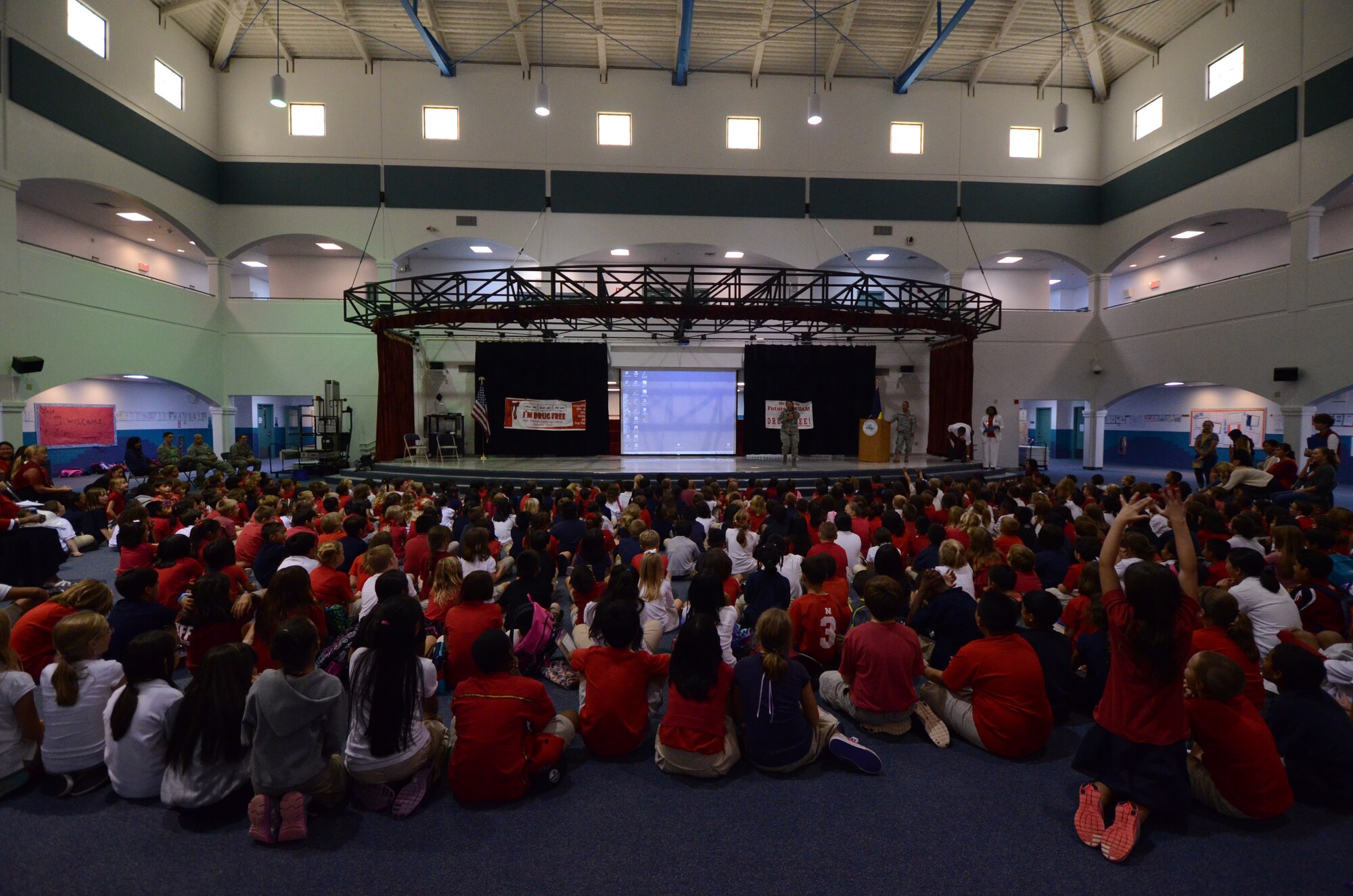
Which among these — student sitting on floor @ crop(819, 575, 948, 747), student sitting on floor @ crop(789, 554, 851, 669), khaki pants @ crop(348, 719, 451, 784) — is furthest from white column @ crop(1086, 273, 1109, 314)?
khaki pants @ crop(348, 719, 451, 784)

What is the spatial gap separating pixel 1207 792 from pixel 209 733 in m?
4.38

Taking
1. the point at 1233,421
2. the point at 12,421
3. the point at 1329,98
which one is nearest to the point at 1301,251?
the point at 1329,98

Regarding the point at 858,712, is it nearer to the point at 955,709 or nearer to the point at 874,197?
the point at 955,709

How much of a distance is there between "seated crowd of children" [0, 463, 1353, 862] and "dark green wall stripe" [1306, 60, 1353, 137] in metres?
11.9

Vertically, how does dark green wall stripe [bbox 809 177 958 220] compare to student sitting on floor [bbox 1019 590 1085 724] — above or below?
above

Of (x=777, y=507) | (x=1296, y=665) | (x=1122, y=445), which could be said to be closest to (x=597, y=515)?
(x=777, y=507)

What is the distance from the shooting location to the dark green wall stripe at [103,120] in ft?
37.7

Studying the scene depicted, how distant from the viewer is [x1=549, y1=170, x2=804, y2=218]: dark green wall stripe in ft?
56.0

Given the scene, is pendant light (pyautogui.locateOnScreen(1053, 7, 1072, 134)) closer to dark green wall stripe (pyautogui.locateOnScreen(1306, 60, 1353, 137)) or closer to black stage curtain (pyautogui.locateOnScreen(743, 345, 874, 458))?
dark green wall stripe (pyautogui.locateOnScreen(1306, 60, 1353, 137))

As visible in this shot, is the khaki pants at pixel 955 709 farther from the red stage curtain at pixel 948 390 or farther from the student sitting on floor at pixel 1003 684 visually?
the red stage curtain at pixel 948 390

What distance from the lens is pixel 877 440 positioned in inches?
677

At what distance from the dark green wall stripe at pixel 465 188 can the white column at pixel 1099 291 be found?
52.6 feet

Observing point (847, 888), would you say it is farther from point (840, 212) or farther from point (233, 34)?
point (233, 34)

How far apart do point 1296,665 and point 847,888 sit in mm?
2146
